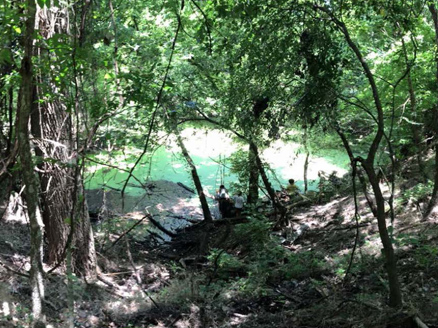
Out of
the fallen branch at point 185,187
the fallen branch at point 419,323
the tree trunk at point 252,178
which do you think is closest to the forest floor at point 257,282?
the fallen branch at point 419,323

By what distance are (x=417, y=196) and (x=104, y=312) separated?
20.9 feet

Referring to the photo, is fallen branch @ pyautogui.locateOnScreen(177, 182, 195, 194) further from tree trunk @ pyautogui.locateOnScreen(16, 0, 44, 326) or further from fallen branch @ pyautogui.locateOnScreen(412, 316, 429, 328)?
tree trunk @ pyautogui.locateOnScreen(16, 0, 44, 326)

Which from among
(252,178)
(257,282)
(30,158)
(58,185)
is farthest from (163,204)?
(30,158)

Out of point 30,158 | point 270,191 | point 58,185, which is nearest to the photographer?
point 30,158

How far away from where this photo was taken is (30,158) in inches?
130

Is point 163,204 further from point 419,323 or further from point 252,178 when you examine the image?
point 419,323

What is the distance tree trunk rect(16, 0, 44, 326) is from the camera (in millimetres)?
3057

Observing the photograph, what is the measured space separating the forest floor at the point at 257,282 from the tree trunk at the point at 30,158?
450mm

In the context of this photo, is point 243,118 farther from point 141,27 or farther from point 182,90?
point 141,27

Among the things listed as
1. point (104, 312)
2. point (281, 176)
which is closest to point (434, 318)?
point (104, 312)

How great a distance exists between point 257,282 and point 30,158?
15.9ft

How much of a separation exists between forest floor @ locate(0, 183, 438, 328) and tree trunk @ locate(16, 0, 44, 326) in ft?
1.48

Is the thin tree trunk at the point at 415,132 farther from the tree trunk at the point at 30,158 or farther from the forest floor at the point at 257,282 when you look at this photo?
the tree trunk at the point at 30,158

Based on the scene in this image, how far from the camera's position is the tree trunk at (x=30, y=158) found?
3057mm
